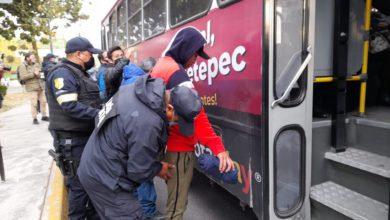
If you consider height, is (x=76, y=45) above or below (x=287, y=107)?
above

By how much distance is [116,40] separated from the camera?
761cm

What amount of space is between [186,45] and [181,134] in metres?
0.65

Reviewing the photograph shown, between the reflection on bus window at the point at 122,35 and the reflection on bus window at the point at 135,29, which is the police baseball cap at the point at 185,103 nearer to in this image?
the reflection on bus window at the point at 135,29

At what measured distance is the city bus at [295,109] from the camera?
2066 mm

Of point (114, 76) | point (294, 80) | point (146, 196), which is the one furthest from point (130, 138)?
point (114, 76)

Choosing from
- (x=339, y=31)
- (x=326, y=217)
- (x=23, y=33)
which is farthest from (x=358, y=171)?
(x=23, y=33)

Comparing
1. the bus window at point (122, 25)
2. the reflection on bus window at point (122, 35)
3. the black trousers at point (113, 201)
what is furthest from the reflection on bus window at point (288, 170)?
the reflection on bus window at point (122, 35)

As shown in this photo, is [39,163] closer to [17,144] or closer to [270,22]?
[17,144]

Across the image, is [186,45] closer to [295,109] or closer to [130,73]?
[295,109]

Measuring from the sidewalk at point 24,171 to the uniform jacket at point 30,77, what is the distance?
955mm

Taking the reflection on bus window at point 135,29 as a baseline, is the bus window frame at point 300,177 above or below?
below

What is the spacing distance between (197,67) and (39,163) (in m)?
2.86

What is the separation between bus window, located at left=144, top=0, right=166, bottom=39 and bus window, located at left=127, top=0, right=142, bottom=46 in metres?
0.38

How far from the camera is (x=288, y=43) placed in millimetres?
2066
